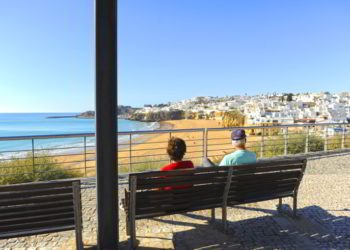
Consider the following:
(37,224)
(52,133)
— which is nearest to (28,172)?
(37,224)

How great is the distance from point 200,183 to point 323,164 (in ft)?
19.8

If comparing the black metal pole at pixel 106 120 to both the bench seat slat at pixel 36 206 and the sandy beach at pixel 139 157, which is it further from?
the sandy beach at pixel 139 157

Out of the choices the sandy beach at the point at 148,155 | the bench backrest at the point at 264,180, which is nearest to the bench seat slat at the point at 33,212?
the bench backrest at the point at 264,180

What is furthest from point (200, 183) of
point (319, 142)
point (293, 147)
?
point (319, 142)

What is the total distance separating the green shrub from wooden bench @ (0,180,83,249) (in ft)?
11.9

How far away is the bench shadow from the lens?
3535 mm

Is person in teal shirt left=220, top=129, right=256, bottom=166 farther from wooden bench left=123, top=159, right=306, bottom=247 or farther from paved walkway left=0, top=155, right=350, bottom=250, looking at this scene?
paved walkway left=0, top=155, right=350, bottom=250

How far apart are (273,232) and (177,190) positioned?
1.34 metres

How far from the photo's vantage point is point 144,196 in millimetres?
3354

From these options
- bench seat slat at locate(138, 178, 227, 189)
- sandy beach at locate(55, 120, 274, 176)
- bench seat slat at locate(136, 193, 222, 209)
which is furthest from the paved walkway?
sandy beach at locate(55, 120, 274, 176)

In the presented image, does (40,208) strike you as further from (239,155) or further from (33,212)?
(239,155)

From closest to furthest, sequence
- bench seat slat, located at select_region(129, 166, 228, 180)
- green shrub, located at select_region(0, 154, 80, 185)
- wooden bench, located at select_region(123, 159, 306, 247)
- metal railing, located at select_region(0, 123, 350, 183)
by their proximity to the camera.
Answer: bench seat slat, located at select_region(129, 166, 228, 180) → wooden bench, located at select_region(123, 159, 306, 247) → green shrub, located at select_region(0, 154, 80, 185) → metal railing, located at select_region(0, 123, 350, 183)

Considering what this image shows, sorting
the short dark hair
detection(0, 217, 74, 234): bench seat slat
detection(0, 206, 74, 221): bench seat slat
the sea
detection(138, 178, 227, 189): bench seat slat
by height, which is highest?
the short dark hair

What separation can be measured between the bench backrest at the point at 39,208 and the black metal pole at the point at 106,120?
0.26m
